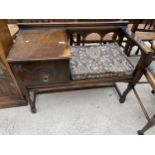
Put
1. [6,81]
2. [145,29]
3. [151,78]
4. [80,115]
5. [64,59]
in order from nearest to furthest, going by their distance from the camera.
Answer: [64,59] → [151,78] → [6,81] → [80,115] → [145,29]

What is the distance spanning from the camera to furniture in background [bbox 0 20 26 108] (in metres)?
0.96

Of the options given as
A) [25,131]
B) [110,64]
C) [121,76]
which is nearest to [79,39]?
[110,64]

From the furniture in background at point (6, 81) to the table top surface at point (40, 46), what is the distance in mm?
61

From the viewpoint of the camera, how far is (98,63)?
1.20 meters

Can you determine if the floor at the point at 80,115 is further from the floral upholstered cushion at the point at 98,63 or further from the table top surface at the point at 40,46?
the table top surface at the point at 40,46

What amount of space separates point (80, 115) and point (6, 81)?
0.76 meters

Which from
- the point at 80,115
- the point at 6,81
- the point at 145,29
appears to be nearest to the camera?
the point at 6,81

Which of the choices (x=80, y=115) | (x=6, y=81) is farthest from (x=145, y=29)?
(x=6, y=81)

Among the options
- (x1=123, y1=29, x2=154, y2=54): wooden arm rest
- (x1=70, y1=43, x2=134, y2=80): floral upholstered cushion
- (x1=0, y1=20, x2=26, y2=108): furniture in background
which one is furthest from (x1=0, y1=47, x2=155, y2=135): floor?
(x1=123, y1=29, x2=154, y2=54): wooden arm rest

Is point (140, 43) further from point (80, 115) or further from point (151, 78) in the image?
point (80, 115)
